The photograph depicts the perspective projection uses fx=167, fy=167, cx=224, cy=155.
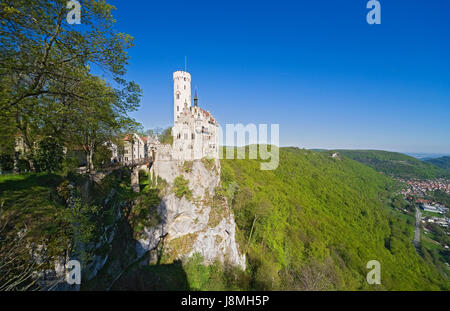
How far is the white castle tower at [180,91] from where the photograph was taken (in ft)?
89.3

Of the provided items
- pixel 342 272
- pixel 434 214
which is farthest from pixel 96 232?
pixel 434 214

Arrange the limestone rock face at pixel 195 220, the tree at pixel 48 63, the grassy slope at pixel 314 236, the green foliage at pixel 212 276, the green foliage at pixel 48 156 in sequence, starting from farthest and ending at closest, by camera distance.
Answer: the grassy slope at pixel 314 236
the limestone rock face at pixel 195 220
the green foliage at pixel 212 276
the green foliage at pixel 48 156
the tree at pixel 48 63

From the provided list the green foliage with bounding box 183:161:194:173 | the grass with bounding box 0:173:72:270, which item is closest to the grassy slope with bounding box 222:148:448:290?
the green foliage with bounding box 183:161:194:173

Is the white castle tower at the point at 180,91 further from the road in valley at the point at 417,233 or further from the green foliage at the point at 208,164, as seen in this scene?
the road in valley at the point at 417,233

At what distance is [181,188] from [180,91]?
15.8 meters

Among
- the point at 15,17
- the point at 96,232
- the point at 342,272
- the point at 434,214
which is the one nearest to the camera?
the point at 15,17

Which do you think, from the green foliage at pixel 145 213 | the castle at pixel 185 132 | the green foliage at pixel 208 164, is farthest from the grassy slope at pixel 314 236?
the green foliage at pixel 145 213

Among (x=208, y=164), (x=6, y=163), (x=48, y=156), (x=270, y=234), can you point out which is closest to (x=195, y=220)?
(x=208, y=164)

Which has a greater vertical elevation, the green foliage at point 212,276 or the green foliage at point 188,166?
the green foliage at point 188,166

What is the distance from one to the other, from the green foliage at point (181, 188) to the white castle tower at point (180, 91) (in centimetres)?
1071

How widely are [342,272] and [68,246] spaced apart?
4088cm

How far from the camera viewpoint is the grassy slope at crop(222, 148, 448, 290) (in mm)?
27156
